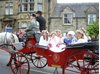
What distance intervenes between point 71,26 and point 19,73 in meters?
35.9

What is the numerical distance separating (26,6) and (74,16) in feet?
20.2

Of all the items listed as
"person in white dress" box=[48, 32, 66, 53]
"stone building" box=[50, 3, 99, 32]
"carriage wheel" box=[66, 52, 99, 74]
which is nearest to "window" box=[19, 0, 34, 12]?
"stone building" box=[50, 3, 99, 32]

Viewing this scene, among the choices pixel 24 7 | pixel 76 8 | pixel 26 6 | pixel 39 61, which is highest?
pixel 26 6

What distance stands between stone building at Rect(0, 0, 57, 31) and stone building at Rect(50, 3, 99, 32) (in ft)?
4.98

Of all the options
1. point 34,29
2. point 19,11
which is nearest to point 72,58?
point 34,29

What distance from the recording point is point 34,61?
1455 cm

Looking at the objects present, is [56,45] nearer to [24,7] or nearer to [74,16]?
[74,16]

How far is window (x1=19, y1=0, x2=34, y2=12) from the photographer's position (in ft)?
160

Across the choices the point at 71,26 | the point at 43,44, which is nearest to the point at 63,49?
the point at 43,44

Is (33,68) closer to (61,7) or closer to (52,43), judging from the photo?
(52,43)

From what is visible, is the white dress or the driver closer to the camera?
the white dress

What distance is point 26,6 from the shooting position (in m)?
49.0

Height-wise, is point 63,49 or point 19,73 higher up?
point 63,49

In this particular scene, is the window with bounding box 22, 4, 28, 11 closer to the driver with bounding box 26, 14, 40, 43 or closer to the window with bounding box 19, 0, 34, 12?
the window with bounding box 19, 0, 34, 12
